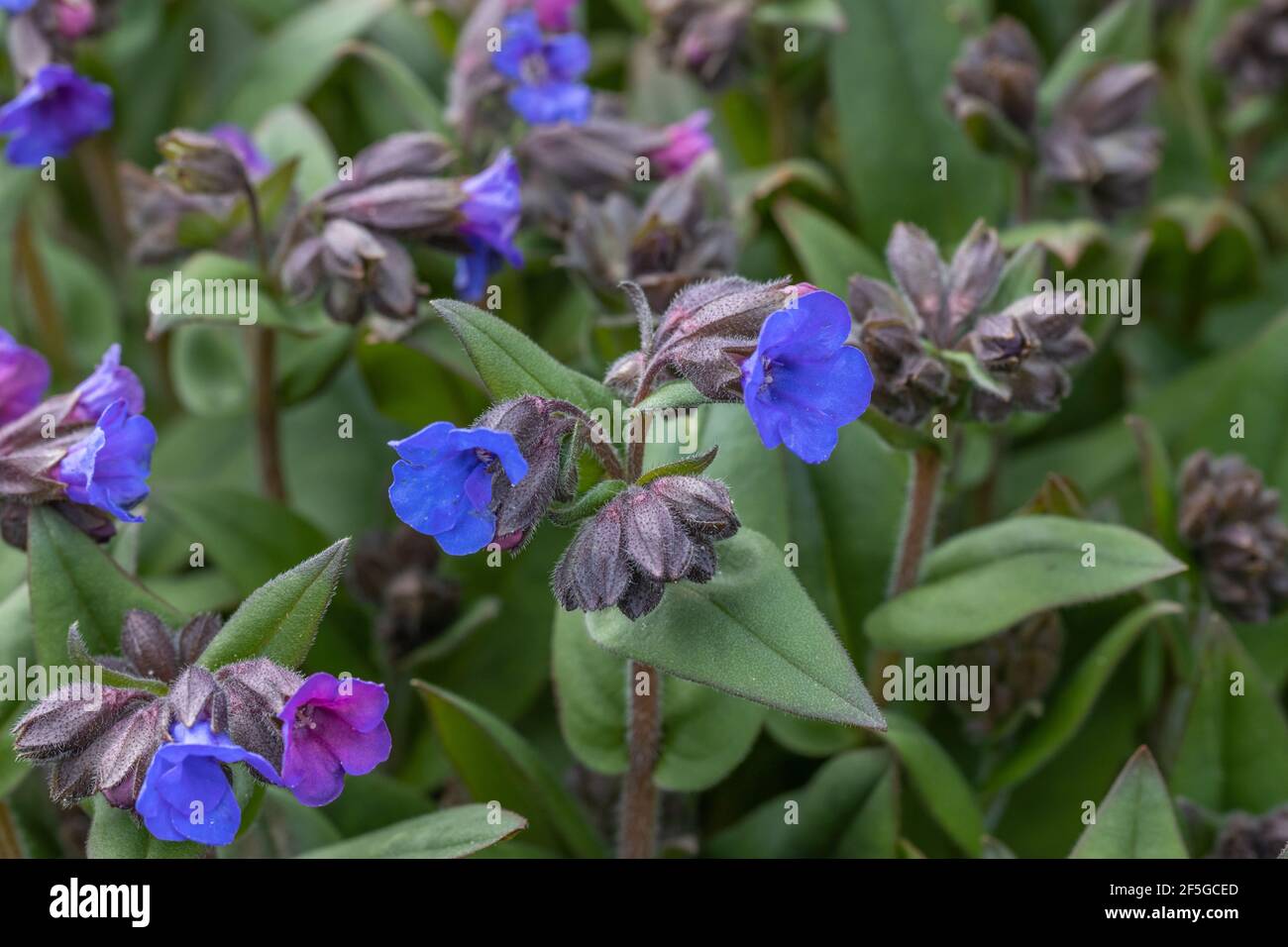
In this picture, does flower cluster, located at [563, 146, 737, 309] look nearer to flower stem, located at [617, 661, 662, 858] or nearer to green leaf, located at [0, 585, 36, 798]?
flower stem, located at [617, 661, 662, 858]

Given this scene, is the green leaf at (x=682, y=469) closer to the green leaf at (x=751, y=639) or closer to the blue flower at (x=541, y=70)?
the green leaf at (x=751, y=639)

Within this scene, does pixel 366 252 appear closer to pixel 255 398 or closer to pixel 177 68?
pixel 255 398

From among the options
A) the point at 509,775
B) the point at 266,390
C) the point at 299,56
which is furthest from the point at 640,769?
the point at 299,56

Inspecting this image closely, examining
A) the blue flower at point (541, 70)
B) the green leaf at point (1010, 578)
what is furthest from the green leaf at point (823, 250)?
the green leaf at point (1010, 578)

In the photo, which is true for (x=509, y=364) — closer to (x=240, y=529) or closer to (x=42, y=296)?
(x=240, y=529)

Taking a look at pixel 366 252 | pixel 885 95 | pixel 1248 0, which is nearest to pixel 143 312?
pixel 366 252

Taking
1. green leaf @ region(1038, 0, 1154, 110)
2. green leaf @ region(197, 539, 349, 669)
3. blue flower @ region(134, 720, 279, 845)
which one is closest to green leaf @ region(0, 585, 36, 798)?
green leaf @ region(197, 539, 349, 669)
